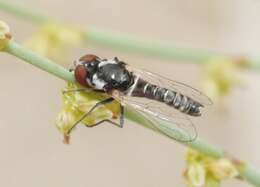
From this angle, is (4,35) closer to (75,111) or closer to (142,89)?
(75,111)

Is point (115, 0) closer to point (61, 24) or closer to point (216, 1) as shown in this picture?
point (216, 1)

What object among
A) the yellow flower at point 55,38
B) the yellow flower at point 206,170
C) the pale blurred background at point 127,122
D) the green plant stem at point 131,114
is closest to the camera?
the green plant stem at point 131,114

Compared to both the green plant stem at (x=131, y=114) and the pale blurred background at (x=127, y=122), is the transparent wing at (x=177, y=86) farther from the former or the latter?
the pale blurred background at (x=127, y=122)

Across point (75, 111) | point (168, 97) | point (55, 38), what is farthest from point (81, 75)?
point (55, 38)

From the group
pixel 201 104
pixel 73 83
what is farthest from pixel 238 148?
pixel 73 83

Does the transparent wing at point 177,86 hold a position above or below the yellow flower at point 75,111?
above

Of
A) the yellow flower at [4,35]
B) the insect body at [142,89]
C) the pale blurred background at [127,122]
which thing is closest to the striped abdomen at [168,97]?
the insect body at [142,89]
